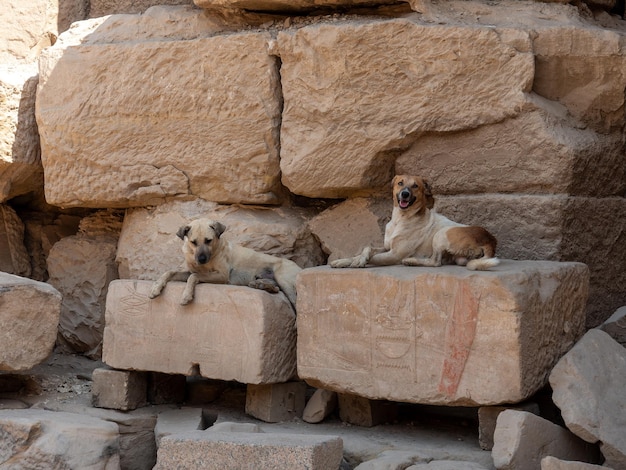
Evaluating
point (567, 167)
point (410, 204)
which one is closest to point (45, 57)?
point (410, 204)

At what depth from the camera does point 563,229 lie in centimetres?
631

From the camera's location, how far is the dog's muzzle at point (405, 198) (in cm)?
590

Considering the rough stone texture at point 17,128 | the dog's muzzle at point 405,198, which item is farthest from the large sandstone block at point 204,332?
the rough stone texture at point 17,128

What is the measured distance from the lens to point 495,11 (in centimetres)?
663

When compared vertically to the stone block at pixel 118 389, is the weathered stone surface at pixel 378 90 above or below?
above

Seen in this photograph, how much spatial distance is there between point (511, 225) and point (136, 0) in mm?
3876

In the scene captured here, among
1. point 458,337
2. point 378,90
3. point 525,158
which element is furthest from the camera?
point 378,90

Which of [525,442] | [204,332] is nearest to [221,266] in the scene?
[204,332]

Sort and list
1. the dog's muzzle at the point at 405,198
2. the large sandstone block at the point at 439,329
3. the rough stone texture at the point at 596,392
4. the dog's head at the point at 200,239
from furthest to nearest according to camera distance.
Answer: the dog's head at the point at 200,239 → the dog's muzzle at the point at 405,198 → the large sandstone block at the point at 439,329 → the rough stone texture at the point at 596,392

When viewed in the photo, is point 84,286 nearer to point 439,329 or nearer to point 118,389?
point 118,389

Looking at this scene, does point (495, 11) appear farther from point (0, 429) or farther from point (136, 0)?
point (0, 429)

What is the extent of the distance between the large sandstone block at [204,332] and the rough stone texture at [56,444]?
0.70 meters

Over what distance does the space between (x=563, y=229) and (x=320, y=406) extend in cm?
202

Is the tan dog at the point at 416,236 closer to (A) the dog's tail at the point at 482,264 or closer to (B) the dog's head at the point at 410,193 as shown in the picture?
(B) the dog's head at the point at 410,193
